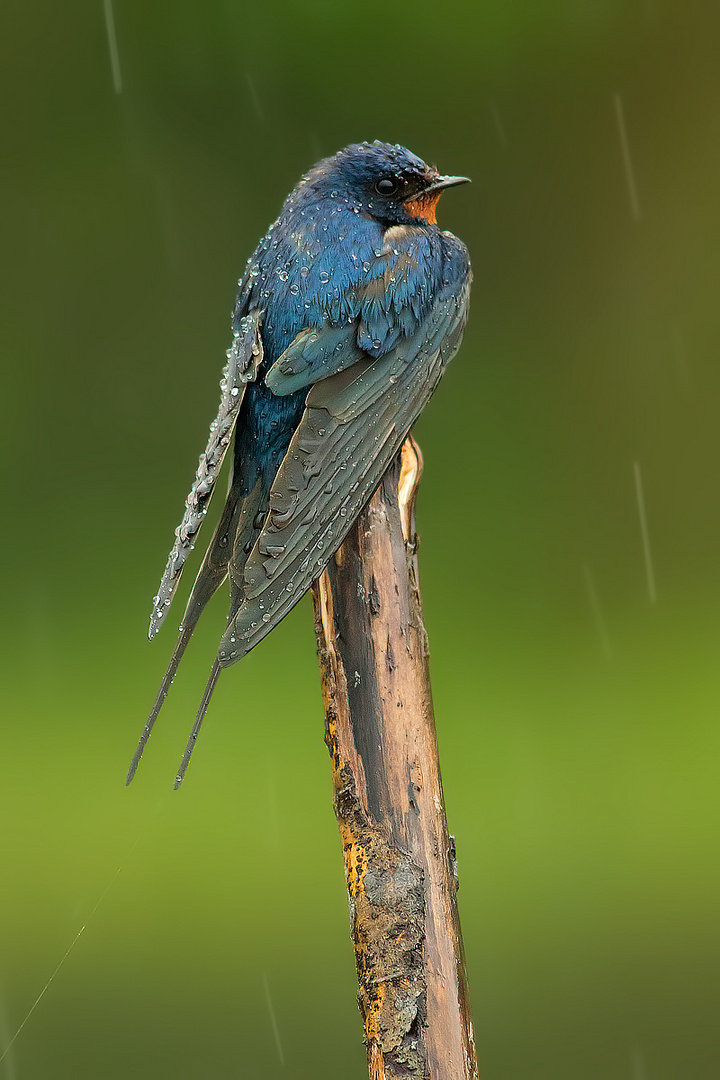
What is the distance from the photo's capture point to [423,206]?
4.35 ft

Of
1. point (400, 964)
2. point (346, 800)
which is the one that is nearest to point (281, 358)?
point (346, 800)

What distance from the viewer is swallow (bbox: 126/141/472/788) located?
1.10 m

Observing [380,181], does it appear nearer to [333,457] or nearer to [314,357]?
[314,357]

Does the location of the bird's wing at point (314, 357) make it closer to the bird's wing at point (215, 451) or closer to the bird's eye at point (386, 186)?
the bird's wing at point (215, 451)

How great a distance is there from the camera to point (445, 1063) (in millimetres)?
1034

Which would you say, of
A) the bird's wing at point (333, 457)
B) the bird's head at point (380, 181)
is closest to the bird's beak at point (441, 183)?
the bird's head at point (380, 181)

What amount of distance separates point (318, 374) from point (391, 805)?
454 mm

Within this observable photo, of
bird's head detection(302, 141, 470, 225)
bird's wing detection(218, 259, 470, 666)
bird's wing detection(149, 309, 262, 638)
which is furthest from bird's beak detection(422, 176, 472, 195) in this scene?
bird's wing detection(149, 309, 262, 638)

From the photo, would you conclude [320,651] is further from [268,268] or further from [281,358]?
[268,268]

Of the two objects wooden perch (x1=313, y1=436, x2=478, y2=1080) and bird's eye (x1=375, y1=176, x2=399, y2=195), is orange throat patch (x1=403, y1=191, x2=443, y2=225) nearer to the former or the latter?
bird's eye (x1=375, y1=176, x2=399, y2=195)

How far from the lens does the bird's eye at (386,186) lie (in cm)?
129

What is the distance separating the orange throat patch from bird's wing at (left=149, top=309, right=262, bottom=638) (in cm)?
23

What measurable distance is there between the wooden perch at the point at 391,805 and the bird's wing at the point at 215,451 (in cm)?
16

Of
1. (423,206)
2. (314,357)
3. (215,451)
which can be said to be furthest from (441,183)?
(215,451)
